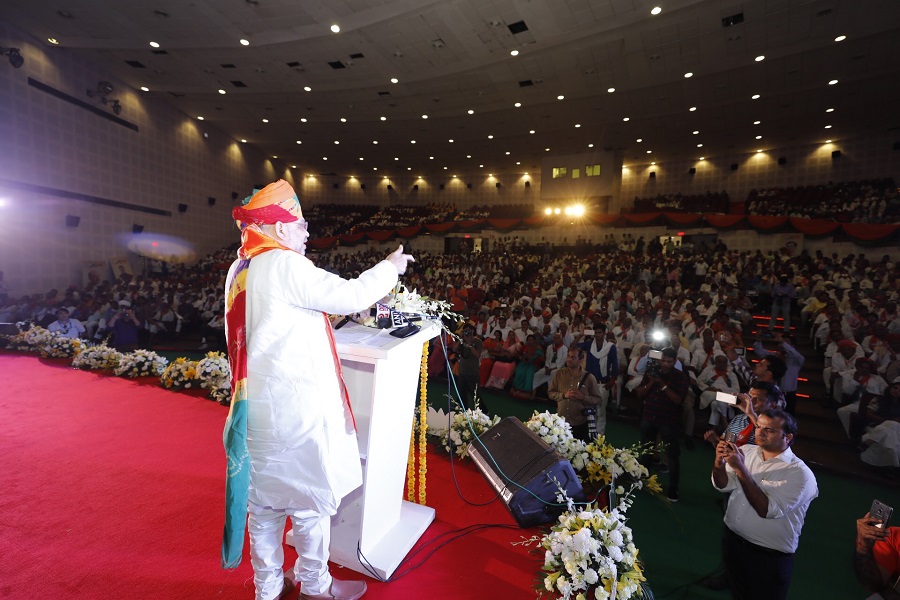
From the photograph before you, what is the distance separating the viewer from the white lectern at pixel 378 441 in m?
2.15

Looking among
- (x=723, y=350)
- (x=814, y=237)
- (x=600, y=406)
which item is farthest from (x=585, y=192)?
(x=600, y=406)

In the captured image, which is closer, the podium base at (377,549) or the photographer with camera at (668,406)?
the podium base at (377,549)

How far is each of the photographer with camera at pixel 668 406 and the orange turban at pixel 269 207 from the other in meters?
3.54

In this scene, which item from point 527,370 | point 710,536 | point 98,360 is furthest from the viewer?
point 527,370

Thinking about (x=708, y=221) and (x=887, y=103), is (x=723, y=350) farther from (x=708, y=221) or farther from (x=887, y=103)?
(x=887, y=103)

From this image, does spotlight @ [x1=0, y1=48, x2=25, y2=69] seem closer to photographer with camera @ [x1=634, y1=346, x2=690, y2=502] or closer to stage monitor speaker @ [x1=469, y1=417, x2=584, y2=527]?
stage monitor speaker @ [x1=469, y1=417, x2=584, y2=527]

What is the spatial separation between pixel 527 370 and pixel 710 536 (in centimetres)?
390

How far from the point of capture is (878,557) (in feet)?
6.36

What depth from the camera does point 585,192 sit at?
23.0m

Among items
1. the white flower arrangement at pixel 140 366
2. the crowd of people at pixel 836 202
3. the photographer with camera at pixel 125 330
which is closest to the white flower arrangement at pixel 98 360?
the white flower arrangement at pixel 140 366

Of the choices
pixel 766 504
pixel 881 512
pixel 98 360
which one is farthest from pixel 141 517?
pixel 98 360

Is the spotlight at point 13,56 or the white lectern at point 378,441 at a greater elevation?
the spotlight at point 13,56

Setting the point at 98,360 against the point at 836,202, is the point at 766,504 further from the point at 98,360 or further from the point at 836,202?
the point at 836,202

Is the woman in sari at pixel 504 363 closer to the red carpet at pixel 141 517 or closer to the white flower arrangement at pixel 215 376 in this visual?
the red carpet at pixel 141 517
